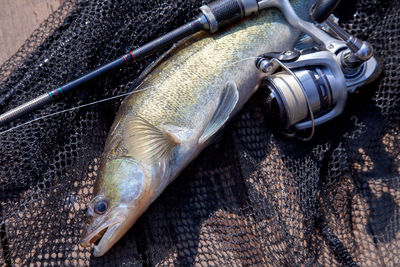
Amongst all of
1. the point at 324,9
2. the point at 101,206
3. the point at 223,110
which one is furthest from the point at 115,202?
the point at 324,9

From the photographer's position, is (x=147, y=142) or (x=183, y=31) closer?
(x=147, y=142)

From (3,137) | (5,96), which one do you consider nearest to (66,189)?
(3,137)

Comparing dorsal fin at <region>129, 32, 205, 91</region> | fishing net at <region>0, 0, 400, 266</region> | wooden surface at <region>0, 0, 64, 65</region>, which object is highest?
wooden surface at <region>0, 0, 64, 65</region>

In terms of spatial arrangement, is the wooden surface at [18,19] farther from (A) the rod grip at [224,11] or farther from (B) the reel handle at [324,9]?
(B) the reel handle at [324,9]

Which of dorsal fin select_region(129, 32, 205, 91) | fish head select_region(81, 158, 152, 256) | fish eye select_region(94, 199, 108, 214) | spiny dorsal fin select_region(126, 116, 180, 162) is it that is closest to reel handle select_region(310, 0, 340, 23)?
dorsal fin select_region(129, 32, 205, 91)

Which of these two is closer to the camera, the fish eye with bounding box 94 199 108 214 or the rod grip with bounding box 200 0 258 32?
the fish eye with bounding box 94 199 108 214

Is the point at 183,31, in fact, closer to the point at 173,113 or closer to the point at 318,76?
the point at 173,113

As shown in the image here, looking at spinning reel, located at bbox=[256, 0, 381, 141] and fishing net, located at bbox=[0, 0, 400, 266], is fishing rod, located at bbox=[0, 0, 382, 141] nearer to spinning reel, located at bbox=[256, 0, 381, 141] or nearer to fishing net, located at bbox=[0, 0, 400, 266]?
spinning reel, located at bbox=[256, 0, 381, 141]
